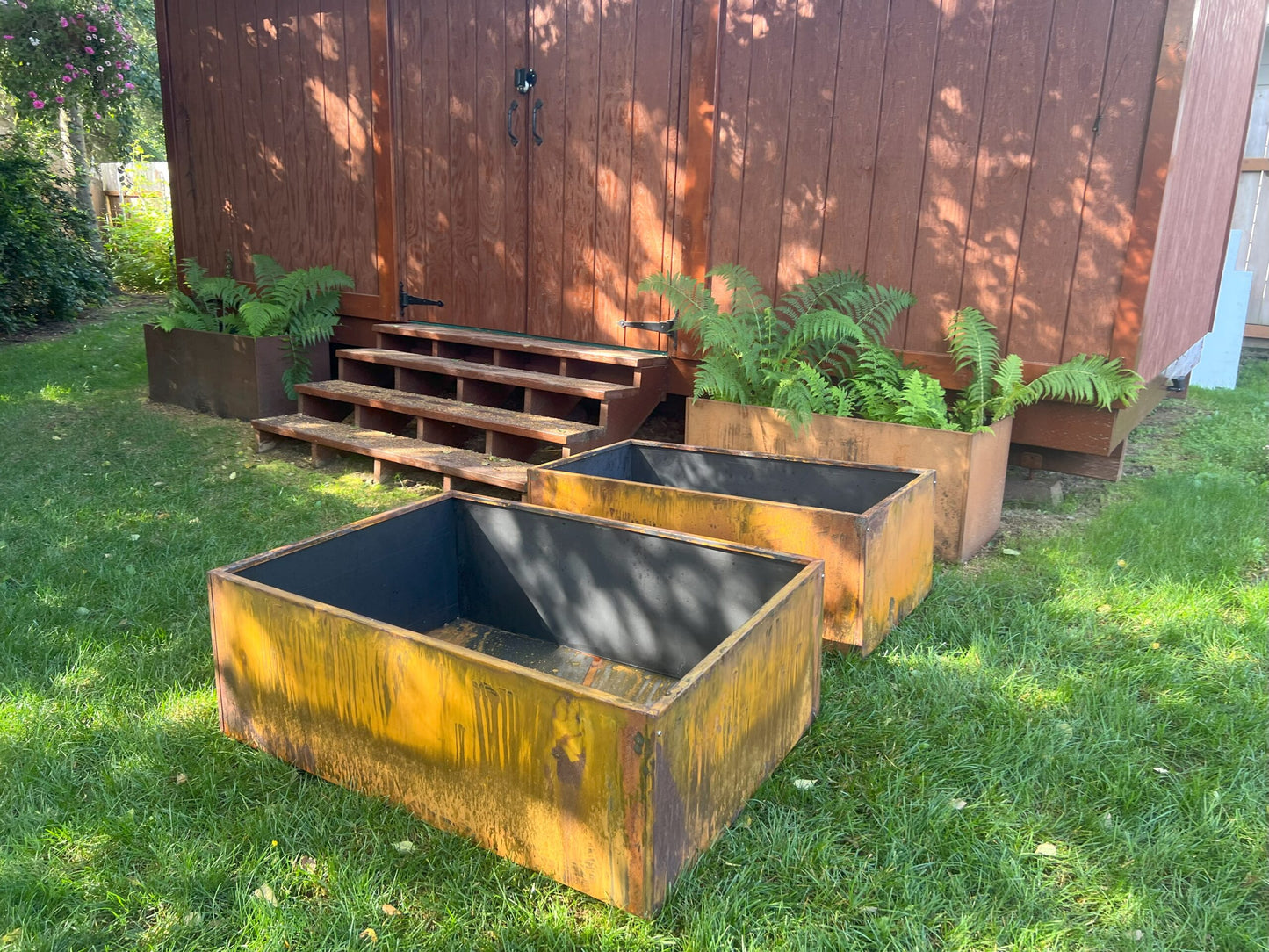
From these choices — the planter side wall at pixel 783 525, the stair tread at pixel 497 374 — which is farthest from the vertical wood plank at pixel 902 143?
the planter side wall at pixel 783 525

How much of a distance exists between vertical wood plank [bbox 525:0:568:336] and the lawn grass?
2.51m

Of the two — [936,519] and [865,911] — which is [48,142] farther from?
[865,911]

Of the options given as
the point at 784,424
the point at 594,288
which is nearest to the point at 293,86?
the point at 594,288

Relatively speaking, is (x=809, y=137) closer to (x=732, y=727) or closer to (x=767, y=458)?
(x=767, y=458)

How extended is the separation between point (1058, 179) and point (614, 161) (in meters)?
2.33

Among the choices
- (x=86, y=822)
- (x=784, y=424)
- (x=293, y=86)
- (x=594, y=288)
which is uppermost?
(x=293, y=86)

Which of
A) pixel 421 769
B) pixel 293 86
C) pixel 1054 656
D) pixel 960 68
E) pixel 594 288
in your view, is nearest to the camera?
pixel 421 769

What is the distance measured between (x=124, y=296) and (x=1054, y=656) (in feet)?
38.3

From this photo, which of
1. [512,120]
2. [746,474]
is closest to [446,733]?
[746,474]

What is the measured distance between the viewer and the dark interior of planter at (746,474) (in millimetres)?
3273

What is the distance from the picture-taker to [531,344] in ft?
17.6

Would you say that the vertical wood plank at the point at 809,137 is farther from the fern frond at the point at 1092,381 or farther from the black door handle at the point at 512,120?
the black door handle at the point at 512,120

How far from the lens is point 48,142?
11.5 metres

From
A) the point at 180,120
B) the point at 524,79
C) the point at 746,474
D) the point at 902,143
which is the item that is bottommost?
the point at 746,474
